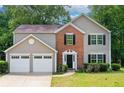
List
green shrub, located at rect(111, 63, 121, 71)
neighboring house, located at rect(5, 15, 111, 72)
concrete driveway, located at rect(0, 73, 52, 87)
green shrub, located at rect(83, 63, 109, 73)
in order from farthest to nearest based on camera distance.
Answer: neighboring house, located at rect(5, 15, 111, 72) → green shrub, located at rect(111, 63, 121, 71) → green shrub, located at rect(83, 63, 109, 73) → concrete driveway, located at rect(0, 73, 52, 87)

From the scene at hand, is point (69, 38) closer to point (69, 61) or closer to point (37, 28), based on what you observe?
point (69, 61)

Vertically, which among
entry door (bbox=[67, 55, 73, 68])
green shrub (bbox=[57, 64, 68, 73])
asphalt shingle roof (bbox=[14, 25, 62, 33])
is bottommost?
green shrub (bbox=[57, 64, 68, 73])

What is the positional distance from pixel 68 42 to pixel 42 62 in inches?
113

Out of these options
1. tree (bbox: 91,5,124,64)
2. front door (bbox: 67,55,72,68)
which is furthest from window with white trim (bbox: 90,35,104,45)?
front door (bbox: 67,55,72,68)

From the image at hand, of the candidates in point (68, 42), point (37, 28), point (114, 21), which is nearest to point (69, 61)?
point (68, 42)

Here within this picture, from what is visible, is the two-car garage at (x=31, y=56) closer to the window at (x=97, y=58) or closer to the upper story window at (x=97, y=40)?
the window at (x=97, y=58)

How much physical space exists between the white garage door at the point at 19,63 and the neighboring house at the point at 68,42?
77mm

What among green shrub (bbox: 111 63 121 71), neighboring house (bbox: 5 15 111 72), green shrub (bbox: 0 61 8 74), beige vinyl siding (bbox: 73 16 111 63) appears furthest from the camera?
beige vinyl siding (bbox: 73 16 111 63)

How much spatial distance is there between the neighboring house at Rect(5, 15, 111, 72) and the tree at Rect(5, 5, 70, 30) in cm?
54

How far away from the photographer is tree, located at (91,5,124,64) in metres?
33.8

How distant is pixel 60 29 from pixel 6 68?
16.5 feet

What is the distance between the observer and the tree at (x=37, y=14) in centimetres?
3334

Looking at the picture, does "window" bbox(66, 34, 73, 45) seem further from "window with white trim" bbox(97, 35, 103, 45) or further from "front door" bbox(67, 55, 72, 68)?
"window with white trim" bbox(97, 35, 103, 45)

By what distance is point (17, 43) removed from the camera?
33.2m
